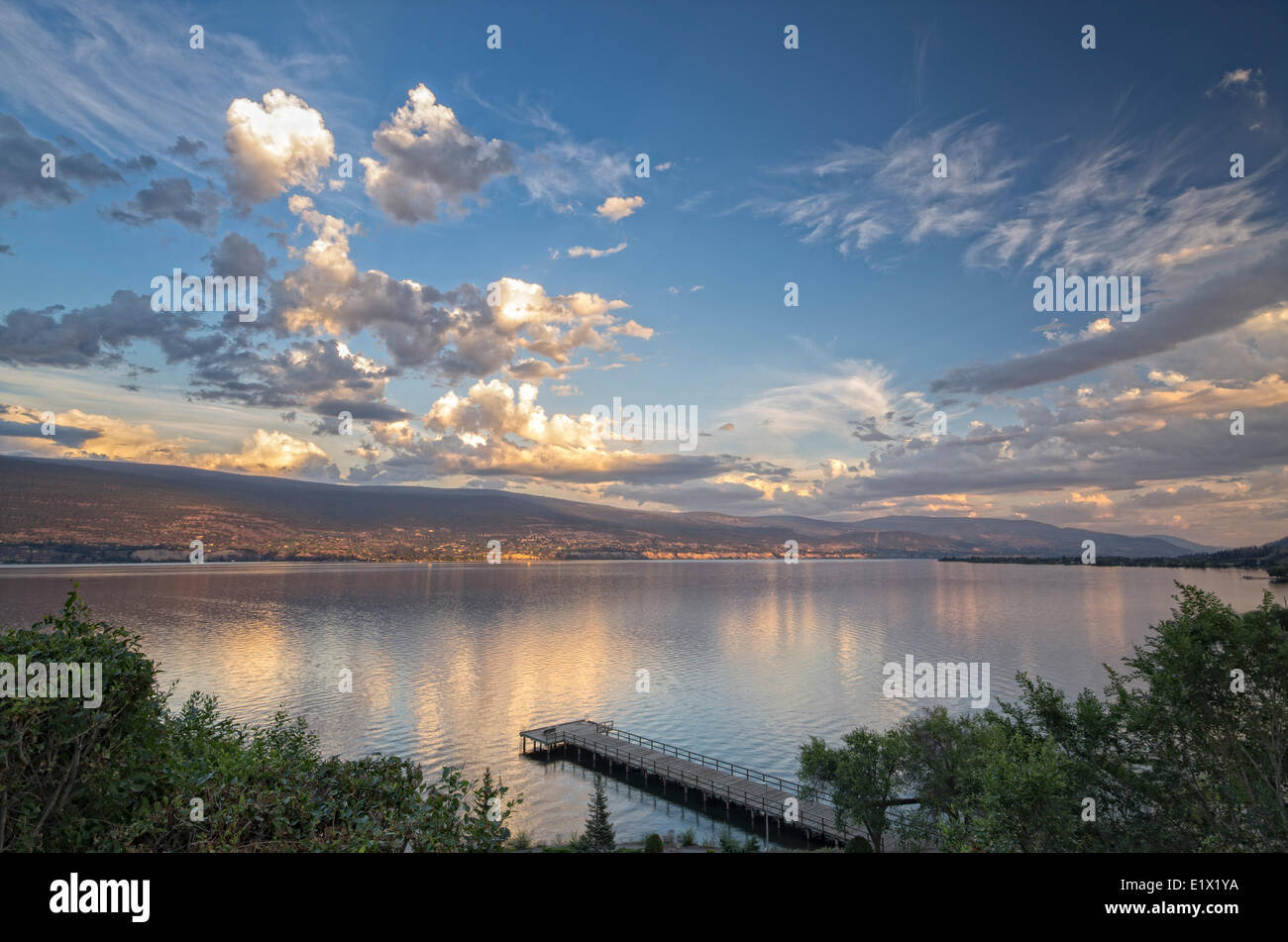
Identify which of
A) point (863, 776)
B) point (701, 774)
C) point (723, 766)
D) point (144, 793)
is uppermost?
point (144, 793)

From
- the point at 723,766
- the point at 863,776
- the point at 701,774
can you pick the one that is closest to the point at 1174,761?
the point at 863,776

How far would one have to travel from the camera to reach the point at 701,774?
162 feet

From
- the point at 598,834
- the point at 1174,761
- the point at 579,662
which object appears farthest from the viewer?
the point at 579,662

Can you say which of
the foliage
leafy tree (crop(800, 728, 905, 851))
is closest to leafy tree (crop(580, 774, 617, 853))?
leafy tree (crop(800, 728, 905, 851))

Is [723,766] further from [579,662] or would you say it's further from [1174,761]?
[579,662]

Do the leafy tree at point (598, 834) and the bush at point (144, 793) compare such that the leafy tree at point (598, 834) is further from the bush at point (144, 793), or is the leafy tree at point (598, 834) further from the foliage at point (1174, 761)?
the bush at point (144, 793)

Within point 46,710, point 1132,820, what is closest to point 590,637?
point 1132,820

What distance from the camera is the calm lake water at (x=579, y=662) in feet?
183

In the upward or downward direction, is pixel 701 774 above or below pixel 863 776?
below

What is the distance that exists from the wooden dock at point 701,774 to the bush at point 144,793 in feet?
120

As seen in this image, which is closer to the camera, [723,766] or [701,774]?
[701,774]

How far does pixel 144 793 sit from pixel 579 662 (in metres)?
84.4

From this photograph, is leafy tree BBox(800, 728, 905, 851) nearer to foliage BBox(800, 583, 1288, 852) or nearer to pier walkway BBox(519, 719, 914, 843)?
pier walkway BBox(519, 719, 914, 843)
